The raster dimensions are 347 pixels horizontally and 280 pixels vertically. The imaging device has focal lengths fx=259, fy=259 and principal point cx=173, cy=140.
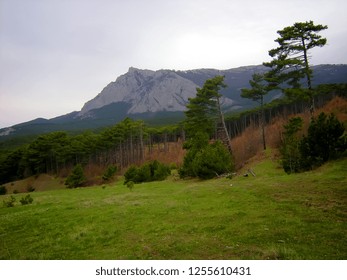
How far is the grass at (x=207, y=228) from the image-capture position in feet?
23.7

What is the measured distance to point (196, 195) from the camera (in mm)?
17375

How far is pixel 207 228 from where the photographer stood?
9.52 metres

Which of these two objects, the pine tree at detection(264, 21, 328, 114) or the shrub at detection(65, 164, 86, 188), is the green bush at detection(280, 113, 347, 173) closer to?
the pine tree at detection(264, 21, 328, 114)

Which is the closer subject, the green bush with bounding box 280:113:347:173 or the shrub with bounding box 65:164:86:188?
the green bush with bounding box 280:113:347:173

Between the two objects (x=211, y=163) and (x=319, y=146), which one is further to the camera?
(x=211, y=163)

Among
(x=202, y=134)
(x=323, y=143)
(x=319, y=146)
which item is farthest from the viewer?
(x=202, y=134)

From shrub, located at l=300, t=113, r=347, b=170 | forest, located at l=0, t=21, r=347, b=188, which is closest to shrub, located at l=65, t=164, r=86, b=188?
forest, located at l=0, t=21, r=347, b=188

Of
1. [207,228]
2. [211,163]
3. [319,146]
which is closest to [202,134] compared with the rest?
[211,163]

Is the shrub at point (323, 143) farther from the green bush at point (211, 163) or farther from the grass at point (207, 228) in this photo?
the green bush at point (211, 163)

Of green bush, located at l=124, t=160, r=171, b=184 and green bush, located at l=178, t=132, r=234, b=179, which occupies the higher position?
green bush, located at l=178, t=132, r=234, b=179

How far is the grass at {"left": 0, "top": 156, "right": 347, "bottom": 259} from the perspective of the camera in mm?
7220

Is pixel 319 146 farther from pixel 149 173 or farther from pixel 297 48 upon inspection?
→ pixel 149 173
